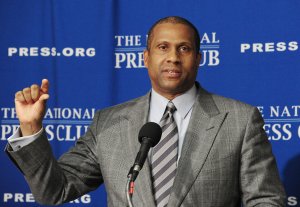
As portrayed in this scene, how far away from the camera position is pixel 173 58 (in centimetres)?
183

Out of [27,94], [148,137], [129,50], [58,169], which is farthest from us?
[129,50]

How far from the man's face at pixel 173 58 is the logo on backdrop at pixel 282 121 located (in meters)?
0.68

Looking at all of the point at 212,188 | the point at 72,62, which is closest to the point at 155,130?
the point at 212,188

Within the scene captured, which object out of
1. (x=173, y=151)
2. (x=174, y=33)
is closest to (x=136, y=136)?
(x=173, y=151)

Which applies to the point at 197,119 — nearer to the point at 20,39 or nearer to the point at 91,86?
the point at 91,86

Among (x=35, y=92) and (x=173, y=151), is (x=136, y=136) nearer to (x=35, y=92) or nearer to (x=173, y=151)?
(x=173, y=151)

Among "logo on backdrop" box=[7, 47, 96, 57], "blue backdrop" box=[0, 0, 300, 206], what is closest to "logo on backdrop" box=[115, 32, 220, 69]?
"blue backdrop" box=[0, 0, 300, 206]

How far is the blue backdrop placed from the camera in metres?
2.44

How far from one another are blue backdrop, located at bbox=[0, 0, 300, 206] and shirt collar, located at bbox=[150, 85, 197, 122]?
0.63 meters

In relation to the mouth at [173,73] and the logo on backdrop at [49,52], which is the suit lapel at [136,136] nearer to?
the mouth at [173,73]

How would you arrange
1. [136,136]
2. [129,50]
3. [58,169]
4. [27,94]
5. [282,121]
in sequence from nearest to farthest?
[27,94]
[58,169]
[136,136]
[282,121]
[129,50]

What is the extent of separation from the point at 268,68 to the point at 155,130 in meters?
1.17

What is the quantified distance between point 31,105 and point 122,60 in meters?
1.09

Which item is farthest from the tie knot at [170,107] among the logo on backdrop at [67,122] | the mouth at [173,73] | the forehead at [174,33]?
the logo on backdrop at [67,122]
